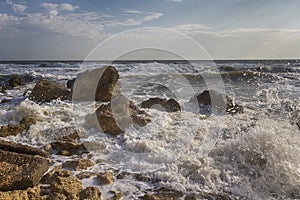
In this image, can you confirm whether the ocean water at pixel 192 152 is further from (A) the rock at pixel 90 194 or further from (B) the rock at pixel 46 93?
(B) the rock at pixel 46 93

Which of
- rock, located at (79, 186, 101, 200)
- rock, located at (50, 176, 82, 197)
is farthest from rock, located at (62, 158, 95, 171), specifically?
rock, located at (79, 186, 101, 200)

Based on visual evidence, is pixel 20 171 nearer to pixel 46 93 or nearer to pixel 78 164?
pixel 78 164

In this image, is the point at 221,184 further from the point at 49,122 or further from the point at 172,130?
the point at 49,122

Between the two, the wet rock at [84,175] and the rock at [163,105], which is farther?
the rock at [163,105]

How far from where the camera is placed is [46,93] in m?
7.86

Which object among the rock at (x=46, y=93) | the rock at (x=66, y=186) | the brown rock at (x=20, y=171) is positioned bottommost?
the rock at (x=66, y=186)

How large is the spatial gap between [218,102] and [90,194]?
226 inches

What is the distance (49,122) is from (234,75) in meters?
17.4

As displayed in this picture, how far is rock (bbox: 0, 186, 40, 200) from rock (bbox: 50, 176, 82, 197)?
6.3 inches

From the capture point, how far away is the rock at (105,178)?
326cm

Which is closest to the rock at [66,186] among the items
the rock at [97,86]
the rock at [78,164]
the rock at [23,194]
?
the rock at [23,194]

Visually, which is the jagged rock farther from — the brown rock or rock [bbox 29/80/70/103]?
rock [bbox 29/80/70/103]

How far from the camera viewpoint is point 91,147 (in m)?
4.43

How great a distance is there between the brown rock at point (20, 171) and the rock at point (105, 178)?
0.61 m
